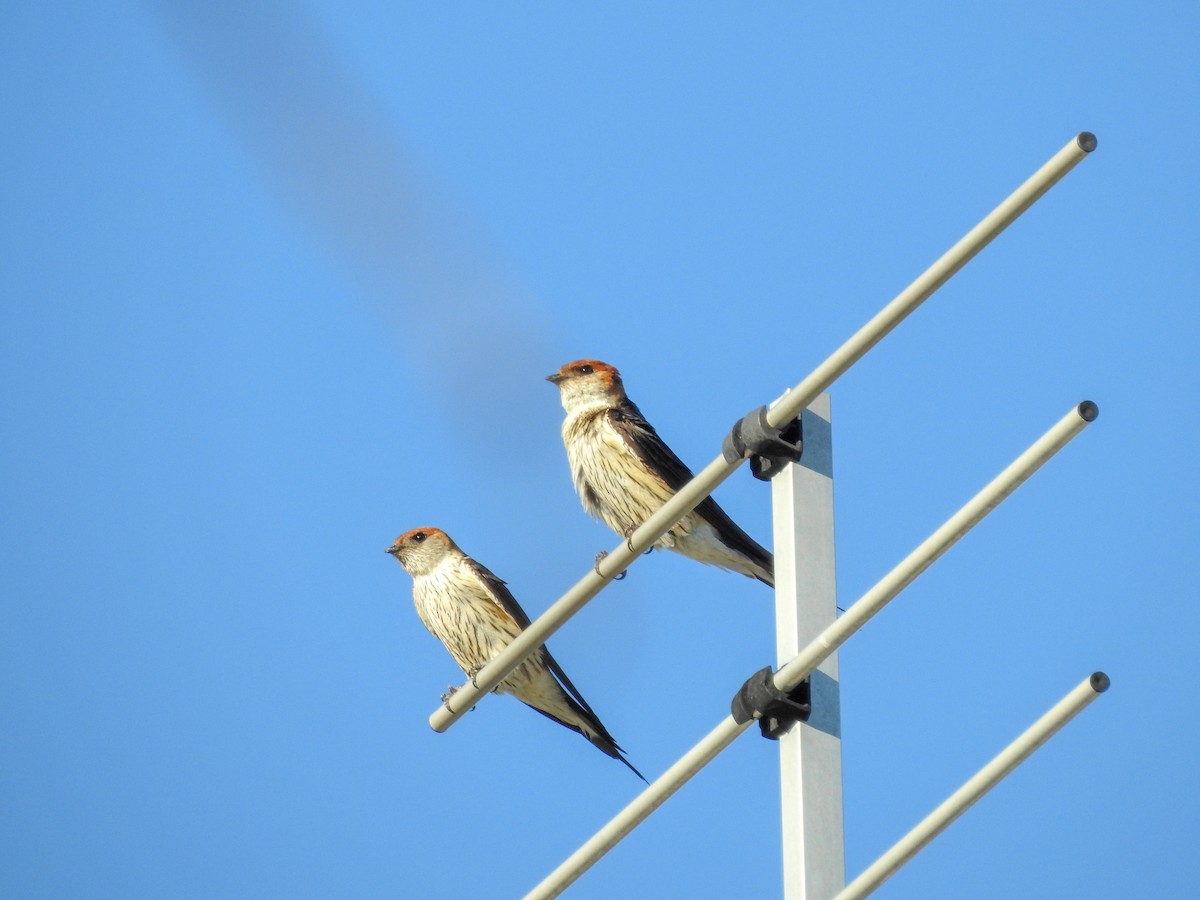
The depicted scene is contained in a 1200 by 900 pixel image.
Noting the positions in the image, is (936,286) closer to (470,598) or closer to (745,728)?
(745,728)

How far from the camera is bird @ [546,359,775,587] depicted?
11.7m

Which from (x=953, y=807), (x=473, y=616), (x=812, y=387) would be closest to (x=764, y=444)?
(x=812, y=387)

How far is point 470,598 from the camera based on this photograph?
13016 millimetres

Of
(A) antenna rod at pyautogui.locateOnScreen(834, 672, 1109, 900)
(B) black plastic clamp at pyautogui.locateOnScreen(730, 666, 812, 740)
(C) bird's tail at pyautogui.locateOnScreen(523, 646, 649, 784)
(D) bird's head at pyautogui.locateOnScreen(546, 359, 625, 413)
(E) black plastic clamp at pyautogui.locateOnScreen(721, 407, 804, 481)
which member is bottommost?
(A) antenna rod at pyautogui.locateOnScreen(834, 672, 1109, 900)

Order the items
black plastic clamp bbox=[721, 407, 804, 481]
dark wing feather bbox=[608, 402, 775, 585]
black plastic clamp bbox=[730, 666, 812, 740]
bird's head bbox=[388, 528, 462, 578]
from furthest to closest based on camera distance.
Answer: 1. bird's head bbox=[388, 528, 462, 578]
2. dark wing feather bbox=[608, 402, 775, 585]
3. black plastic clamp bbox=[721, 407, 804, 481]
4. black plastic clamp bbox=[730, 666, 812, 740]

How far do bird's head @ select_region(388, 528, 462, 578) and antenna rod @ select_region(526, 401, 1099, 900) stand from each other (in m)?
6.54

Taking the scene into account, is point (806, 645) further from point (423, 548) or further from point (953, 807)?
point (423, 548)

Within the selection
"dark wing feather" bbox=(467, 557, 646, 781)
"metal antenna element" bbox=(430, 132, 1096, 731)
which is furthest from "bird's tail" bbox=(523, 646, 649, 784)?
"metal antenna element" bbox=(430, 132, 1096, 731)

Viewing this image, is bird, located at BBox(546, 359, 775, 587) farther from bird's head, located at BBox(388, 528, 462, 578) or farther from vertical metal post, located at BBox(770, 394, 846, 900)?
vertical metal post, located at BBox(770, 394, 846, 900)

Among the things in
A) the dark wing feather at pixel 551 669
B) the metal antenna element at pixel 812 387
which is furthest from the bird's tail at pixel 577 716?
the metal antenna element at pixel 812 387

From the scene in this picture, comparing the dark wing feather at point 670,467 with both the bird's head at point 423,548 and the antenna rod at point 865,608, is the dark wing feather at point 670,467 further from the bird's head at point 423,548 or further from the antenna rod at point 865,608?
the antenna rod at point 865,608

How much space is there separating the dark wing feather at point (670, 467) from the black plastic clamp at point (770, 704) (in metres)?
5.04

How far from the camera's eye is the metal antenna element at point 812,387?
5.63 metres

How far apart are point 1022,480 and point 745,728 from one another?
1.35m
